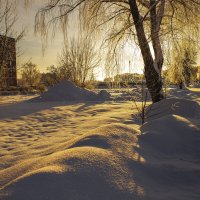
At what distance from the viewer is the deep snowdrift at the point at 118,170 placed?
2.10 metres

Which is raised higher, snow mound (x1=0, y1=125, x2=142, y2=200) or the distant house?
the distant house

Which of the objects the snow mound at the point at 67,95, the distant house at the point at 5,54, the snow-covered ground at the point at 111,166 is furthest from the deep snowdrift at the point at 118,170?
the distant house at the point at 5,54

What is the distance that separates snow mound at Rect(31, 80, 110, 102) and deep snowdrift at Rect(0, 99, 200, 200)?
8.93 metres

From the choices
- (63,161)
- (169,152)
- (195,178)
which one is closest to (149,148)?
(169,152)

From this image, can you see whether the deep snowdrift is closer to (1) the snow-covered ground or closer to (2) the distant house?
(1) the snow-covered ground

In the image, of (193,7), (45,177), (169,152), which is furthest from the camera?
(193,7)

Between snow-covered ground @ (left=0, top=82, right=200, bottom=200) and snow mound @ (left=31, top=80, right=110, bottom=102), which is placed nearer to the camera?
snow-covered ground @ (left=0, top=82, right=200, bottom=200)

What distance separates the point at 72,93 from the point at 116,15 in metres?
5.80

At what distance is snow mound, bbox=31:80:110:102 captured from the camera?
41.5 ft

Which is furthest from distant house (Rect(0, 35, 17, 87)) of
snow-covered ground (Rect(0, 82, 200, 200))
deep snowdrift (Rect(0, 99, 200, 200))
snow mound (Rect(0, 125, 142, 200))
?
snow mound (Rect(0, 125, 142, 200))

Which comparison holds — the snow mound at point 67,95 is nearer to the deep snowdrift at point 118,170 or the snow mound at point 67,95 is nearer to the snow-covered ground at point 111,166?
the snow-covered ground at point 111,166

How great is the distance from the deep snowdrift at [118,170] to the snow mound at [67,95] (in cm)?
893

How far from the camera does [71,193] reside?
2.04 m

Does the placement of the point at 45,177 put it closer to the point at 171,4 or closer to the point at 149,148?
the point at 149,148
